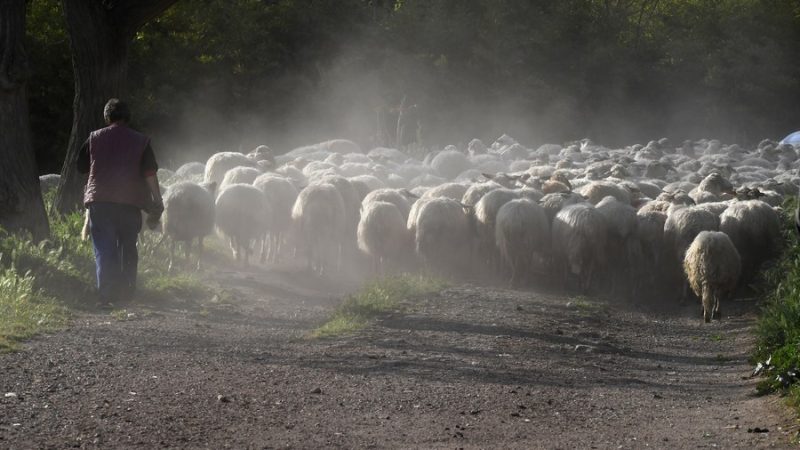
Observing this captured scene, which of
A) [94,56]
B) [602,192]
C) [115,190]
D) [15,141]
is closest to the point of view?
[115,190]

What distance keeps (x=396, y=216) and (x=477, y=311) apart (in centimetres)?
399

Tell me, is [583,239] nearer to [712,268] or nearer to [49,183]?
[712,268]

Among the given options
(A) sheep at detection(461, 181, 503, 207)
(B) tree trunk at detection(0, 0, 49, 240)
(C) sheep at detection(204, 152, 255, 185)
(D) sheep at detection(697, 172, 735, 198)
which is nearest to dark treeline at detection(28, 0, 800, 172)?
(C) sheep at detection(204, 152, 255, 185)

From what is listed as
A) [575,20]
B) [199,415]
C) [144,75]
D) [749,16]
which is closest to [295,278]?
[199,415]

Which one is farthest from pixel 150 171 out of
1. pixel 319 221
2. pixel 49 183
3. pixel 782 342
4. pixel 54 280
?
pixel 49 183

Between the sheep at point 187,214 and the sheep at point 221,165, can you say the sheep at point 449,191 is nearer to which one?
the sheep at point 187,214

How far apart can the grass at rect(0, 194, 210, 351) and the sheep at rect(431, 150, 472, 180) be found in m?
10.7

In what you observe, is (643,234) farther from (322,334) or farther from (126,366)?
(126,366)

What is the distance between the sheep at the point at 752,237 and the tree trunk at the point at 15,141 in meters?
8.95

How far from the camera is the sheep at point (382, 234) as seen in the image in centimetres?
1645

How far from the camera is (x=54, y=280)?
38.7 feet

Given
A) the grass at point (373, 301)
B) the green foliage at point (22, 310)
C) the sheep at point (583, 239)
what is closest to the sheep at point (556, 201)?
the sheep at point (583, 239)

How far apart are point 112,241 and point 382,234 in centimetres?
569

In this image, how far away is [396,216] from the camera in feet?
54.3
